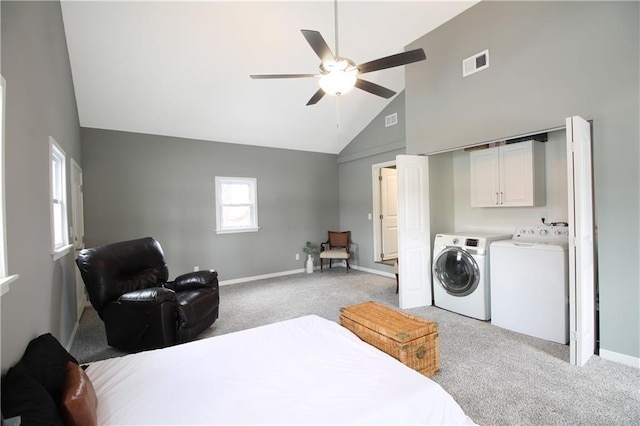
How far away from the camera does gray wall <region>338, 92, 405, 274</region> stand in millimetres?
5426

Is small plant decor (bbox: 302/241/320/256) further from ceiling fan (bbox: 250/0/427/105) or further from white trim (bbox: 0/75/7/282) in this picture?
white trim (bbox: 0/75/7/282)

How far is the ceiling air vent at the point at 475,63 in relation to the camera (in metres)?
3.30

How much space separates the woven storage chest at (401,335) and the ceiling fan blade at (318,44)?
1999 millimetres

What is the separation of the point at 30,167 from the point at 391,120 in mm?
4898

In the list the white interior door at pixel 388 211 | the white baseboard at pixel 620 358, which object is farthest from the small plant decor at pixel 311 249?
the white baseboard at pixel 620 358

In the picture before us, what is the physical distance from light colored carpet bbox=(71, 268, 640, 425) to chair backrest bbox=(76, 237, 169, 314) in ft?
1.92

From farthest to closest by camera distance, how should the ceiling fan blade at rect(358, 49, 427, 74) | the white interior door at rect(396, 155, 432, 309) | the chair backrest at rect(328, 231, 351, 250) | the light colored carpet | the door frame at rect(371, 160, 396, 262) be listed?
1. the chair backrest at rect(328, 231, 351, 250)
2. the door frame at rect(371, 160, 396, 262)
3. the white interior door at rect(396, 155, 432, 309)
4. the ceiling fan blade at rect(358, 49, 427, 74)
5. the light colored carpet

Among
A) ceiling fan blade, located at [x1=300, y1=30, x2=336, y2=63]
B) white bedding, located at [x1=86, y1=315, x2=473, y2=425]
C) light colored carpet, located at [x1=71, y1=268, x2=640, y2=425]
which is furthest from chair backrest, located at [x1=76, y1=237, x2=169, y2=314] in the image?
ceiling fan blade, located at [x1=300, y1=30, x2=336, y2=63]

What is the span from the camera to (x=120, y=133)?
15.2 feet

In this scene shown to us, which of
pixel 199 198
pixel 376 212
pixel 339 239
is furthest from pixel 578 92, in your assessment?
pixel 199 198

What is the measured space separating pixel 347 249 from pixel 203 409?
5175mm

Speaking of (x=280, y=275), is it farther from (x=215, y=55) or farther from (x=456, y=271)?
(x=215, y=55)

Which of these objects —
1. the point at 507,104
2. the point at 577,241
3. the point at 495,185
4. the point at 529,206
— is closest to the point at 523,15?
the point at 507,104

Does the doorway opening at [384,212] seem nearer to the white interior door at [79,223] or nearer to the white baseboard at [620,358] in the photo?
the white baseboard at [620,358]
